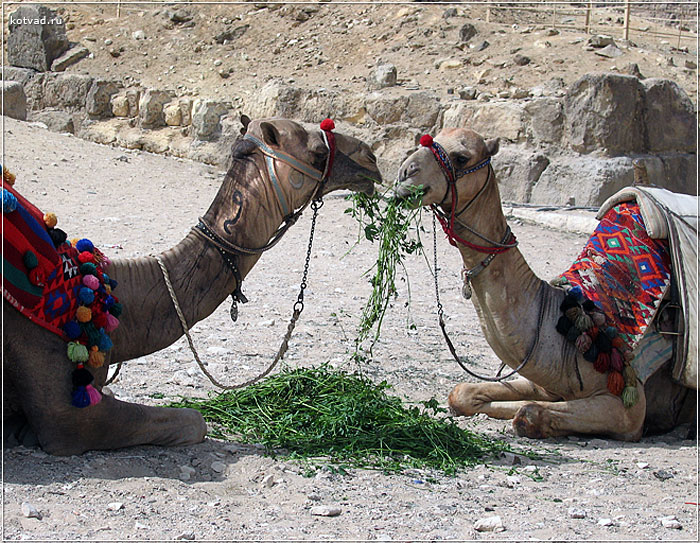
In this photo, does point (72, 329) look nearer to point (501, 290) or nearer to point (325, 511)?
point (325, 511)

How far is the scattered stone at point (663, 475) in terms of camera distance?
439 cm

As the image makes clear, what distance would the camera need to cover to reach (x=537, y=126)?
12727 mm

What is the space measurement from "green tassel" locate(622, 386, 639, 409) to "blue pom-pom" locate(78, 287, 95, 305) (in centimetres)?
315

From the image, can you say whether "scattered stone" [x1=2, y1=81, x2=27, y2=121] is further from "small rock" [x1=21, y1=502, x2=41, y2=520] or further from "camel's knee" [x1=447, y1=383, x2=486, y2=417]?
"small rock" [x1=21, y1=502, x2=41, y2=520]

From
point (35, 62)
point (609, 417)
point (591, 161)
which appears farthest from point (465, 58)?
point (609, 417)

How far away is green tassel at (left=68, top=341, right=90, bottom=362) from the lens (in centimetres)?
362

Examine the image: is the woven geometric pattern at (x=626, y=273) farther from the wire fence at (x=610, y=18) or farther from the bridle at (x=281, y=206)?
the wire fence at (x=610, y=18)

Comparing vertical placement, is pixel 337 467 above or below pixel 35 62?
below

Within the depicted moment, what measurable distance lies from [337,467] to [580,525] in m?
1.20

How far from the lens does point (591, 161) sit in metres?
12.4

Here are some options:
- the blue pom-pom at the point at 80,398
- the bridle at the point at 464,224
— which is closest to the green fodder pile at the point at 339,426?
the bridle at the point at 464,224

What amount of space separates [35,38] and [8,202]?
49.2 feet

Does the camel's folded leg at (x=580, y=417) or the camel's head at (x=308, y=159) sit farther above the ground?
the camel's head at (x=308, y=159)

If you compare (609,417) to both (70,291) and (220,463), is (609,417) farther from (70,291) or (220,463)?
(70,291)
